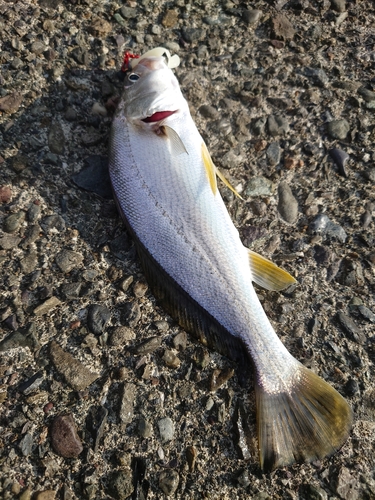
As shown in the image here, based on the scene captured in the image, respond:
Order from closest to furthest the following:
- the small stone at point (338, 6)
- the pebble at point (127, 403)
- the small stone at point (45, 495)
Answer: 1. the small stone at point (45, 495)
2. the pebble at point (127, 403)
3. the small stone at point (338, 6)

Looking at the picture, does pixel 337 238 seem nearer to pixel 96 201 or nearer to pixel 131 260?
pixel 131 260

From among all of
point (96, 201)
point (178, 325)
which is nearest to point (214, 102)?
point (96, 201)

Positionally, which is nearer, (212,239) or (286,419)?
(286,419)

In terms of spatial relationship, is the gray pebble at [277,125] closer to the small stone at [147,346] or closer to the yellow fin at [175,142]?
the yellow fin at [175,142]

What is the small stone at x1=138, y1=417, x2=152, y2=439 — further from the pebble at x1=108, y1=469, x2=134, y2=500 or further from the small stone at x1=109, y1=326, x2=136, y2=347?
the small stone at x1=109, y1=326, x2=136, y2=347

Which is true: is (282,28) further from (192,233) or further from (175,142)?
(192,233)

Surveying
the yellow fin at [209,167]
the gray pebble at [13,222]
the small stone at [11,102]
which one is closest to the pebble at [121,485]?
the gray pebble at [13,222]
